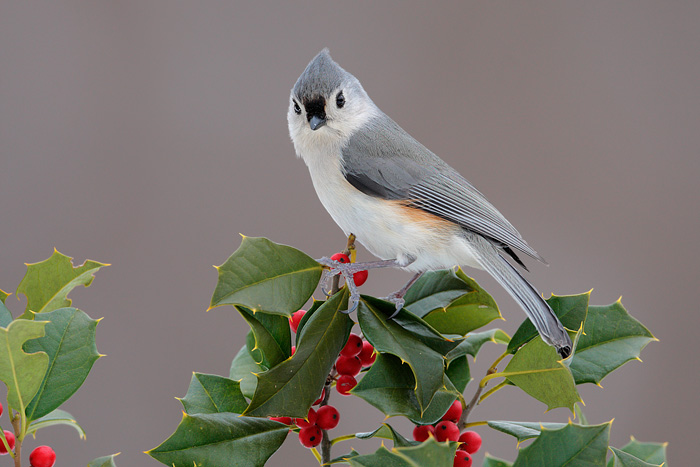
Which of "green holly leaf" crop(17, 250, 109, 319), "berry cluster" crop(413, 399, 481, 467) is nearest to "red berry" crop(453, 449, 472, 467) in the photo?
"berry cluster" crop(413, 399, 481, 467)

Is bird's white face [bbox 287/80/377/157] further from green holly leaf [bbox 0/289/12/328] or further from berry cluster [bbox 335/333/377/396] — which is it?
green holly leaf [bbox 0/289/12/328]

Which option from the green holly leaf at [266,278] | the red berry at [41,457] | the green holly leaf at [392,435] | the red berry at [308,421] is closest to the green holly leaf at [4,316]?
the red berry at [41,457]

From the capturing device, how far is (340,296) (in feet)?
2.66

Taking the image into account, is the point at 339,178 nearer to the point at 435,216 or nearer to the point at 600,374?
the point at 435,216

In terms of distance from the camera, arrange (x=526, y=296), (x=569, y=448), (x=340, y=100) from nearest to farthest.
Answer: (x=569, y=448)
(x=526, y=296)
(x=340, y=100)

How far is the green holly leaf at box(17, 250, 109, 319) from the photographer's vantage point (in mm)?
879

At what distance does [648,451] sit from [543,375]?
32cm

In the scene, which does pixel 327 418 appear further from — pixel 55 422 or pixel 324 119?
pixel 324 119

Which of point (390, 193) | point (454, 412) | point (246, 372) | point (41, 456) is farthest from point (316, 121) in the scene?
point (41, 456)

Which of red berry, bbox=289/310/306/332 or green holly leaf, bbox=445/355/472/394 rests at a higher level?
red berry, bbox=289/310/306/332

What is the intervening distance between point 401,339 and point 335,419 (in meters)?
0.15

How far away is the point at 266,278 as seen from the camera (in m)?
0.80

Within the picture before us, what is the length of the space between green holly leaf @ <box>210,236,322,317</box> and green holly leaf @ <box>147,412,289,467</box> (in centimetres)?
15

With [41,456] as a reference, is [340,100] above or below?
above
